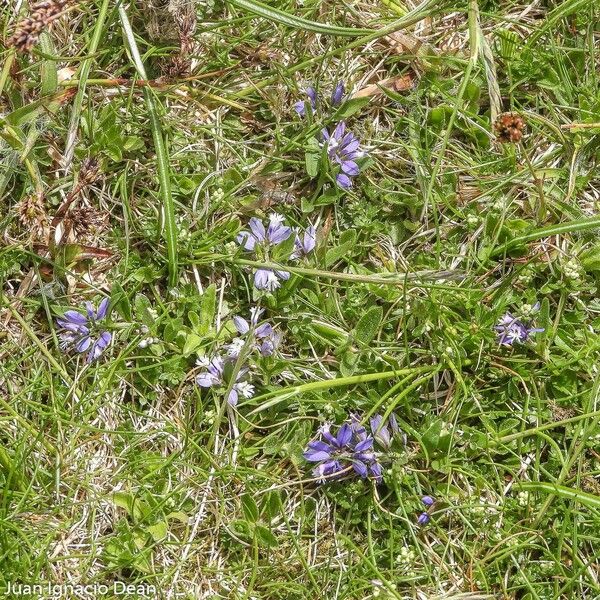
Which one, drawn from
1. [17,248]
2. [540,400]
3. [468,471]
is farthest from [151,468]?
[540,400]

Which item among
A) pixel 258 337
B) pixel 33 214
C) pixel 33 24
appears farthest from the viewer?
pixel 258 337

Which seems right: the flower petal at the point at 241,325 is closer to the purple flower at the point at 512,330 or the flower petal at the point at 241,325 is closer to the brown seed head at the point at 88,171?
the brown seed head at the point at 88,171

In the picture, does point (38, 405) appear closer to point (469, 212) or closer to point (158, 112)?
point (158, 112)

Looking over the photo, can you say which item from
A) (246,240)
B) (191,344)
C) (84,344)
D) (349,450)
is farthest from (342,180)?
(84,344)

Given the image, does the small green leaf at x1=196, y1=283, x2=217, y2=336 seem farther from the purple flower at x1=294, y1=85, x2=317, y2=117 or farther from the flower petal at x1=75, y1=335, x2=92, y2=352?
the purple flower at x1=294, y1=85, x2=317, y2=117

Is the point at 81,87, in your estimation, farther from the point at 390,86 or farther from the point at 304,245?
the point at 390,86

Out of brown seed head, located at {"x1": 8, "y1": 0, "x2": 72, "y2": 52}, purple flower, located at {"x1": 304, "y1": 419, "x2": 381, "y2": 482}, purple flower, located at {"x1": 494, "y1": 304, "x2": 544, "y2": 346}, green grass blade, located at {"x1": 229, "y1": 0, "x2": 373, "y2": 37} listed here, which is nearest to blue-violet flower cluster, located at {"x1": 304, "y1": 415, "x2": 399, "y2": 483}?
purple flower, located at {"x1": 304, "y1": 419, "x2": 381, "y2": 482}
